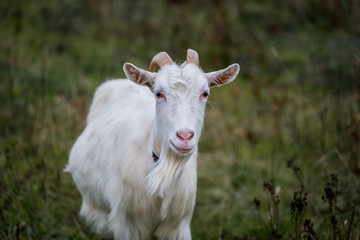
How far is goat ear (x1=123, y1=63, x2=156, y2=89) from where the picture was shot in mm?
3412

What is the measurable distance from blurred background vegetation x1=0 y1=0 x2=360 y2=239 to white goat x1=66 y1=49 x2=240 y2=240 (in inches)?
24.9

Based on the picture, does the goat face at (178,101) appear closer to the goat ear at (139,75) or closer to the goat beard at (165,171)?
the goat ear at (139,75)

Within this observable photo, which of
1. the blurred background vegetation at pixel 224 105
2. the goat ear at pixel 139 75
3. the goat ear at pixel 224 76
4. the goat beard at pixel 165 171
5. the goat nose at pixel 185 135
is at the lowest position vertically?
the blurred background vegetation at pixel 224 105

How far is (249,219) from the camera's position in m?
5.20

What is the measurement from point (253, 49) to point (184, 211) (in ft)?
21.8

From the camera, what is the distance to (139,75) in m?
3.44

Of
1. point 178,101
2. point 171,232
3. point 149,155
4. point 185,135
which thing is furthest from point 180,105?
point 171,232

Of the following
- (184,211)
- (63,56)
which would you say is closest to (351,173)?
(184,211)

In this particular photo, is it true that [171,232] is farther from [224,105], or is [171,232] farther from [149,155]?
[224,105]

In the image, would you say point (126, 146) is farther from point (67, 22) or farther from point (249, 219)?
point (67, 22)

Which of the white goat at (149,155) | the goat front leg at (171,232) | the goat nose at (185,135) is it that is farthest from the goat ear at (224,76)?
the goat front leg at (171,232)

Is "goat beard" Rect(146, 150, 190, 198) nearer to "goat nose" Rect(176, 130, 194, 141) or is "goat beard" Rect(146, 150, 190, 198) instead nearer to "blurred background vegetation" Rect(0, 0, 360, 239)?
"goat nose" Rect(176, 130, 194, 141)

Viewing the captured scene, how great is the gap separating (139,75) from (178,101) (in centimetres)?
47

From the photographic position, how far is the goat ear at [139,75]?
341 cm
